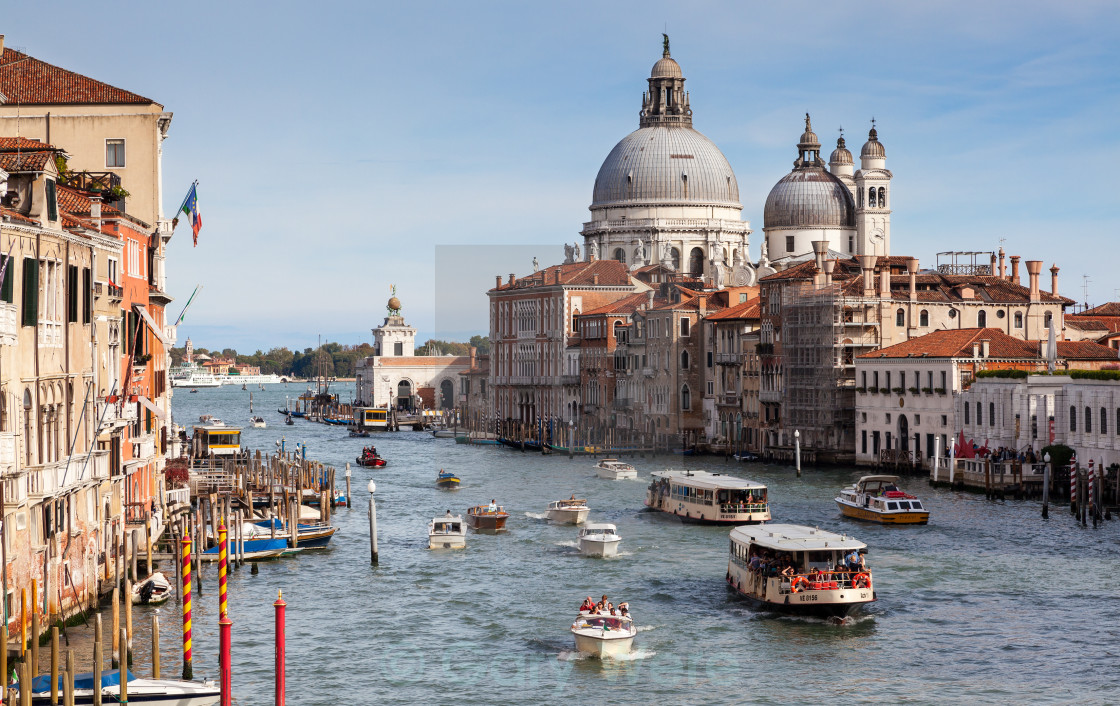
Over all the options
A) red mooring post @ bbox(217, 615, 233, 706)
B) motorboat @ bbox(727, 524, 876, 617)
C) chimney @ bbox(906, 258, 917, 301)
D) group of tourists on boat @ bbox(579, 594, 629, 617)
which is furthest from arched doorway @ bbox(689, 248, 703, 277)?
red mooring post @ bbox(217, 615, 233, 706)

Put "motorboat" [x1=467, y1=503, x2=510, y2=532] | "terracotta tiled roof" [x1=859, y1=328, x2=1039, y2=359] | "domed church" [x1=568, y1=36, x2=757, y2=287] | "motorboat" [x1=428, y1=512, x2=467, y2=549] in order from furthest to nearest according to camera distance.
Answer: "domed church" [x1=568, y1=36, x2=757, y2=287]
"terracotta tiled roof" [x1=859, y1=328, x2=1039, y2=359]
"motorboat" [x1=467, y1=503, x2=510, y2=532]
"motorboat" [x1=428, y1=512, x2=467, y2=549]

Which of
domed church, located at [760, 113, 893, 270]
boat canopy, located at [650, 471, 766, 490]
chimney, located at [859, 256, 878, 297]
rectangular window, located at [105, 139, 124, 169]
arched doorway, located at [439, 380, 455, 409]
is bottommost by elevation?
boat canopy, located at [650, 471, 766, 490]

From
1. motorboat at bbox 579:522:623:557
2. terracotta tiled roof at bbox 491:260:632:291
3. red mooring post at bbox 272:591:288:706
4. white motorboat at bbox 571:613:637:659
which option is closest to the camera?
red mooring post at bbox 272:591:288:706

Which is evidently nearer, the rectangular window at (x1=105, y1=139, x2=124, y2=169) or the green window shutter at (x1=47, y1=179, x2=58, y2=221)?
the green window shutter at (x1=47, y1=179, x2=58, y2=221)

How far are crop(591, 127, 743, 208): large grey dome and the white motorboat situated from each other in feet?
257

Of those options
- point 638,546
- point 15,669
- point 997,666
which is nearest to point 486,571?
point 638,546

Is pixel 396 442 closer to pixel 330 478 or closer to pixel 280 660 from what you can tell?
pixel 330 478

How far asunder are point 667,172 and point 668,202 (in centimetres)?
177

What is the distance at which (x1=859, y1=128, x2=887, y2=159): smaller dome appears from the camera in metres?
92.3

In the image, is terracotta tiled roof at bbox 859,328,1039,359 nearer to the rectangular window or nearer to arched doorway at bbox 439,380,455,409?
the rectangular window

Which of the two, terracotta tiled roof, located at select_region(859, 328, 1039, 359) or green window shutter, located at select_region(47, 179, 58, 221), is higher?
green window shutter, located at select_region(47, 179, 58, 221)

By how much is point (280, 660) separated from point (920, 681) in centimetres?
858

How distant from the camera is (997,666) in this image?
78.2ft

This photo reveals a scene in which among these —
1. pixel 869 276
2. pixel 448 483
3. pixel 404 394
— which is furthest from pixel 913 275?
pixel 404 394
